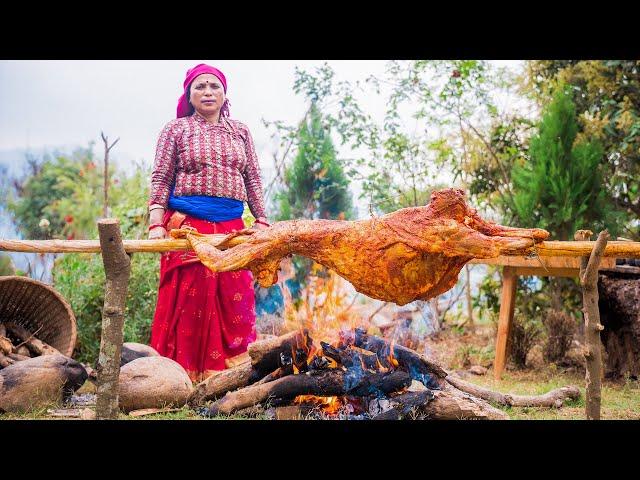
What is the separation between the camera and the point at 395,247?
4.06 metres

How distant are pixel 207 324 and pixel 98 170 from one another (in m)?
5.65

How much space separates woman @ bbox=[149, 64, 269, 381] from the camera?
5.60 meters

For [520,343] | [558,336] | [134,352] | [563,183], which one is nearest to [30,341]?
[134,352]

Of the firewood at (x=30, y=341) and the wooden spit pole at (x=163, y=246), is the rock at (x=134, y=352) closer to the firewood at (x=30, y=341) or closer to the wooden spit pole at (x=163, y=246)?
the firewood at (x=30, y=341)

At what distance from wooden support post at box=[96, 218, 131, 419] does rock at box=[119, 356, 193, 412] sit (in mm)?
510

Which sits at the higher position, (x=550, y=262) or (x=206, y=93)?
(x=206, y=93)

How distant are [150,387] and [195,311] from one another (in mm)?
985

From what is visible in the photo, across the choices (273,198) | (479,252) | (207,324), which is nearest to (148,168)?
(273,198)

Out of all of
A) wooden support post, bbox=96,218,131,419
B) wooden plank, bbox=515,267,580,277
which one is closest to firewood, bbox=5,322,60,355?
wooden support post, bbox=96,218,131,419

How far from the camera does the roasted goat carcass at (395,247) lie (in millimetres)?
3936

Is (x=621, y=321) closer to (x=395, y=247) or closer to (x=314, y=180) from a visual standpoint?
(x=395, y=247)

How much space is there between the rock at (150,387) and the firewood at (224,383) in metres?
0.12

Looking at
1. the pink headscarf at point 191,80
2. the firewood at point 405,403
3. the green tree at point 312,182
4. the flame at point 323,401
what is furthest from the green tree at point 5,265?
the firewood at point 405,403
